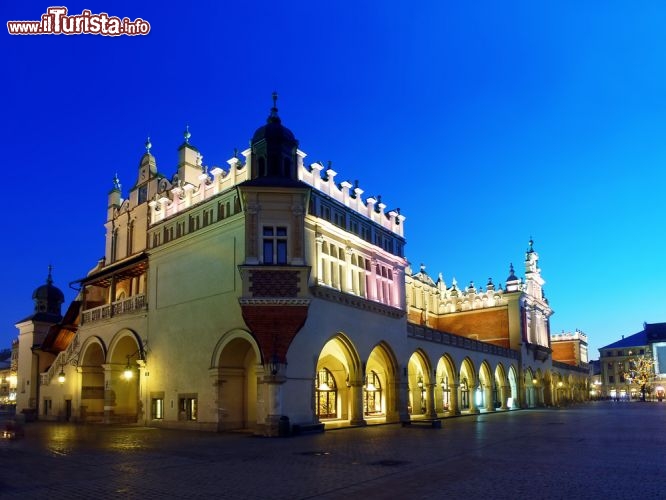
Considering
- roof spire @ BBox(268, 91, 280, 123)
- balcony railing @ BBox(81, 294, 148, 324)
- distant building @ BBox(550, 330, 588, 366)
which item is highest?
roof spire @ BBox(268, 91, 280, 123)

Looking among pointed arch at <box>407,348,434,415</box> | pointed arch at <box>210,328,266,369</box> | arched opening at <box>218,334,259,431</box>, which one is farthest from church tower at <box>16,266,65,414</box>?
pointed arch at <box>407,348,434,415</box>

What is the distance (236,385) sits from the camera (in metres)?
31.3

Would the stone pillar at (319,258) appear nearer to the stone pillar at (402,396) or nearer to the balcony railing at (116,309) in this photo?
the stone pillar at (402,396)

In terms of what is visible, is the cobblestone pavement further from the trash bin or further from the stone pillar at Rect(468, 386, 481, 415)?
the stone pillar at Rect(468, 386, 481, 415)

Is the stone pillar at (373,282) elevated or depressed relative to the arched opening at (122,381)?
elevated

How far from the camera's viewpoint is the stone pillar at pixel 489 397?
176 feet

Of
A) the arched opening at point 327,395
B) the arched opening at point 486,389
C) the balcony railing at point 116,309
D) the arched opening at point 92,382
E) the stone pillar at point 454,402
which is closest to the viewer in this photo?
the balcony railing at point 116,309

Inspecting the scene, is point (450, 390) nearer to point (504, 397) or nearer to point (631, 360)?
point (504, 397)

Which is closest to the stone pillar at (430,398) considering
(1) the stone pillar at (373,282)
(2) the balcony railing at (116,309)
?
(1) the stone pillar at (373,282)

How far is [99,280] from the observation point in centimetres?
4269

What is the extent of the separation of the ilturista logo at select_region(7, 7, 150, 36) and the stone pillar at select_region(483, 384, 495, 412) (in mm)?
41657

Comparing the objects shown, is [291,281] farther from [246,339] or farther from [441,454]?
[441,454]

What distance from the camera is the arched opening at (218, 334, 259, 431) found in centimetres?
3045

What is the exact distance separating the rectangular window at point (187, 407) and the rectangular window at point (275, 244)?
28.9 ft
